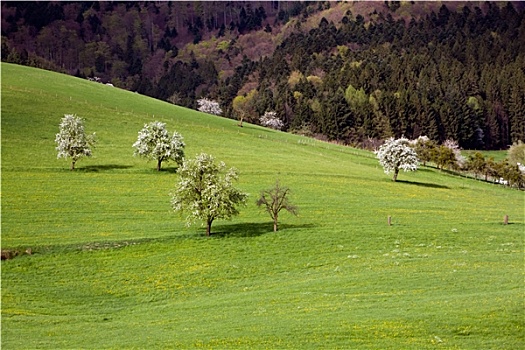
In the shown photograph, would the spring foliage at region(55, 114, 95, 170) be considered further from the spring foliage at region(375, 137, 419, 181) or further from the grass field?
the spring foliage at region(375, 137, 419, 181)

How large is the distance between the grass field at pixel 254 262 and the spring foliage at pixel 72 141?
2.31 meters

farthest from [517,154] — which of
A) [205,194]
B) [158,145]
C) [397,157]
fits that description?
[205,194]

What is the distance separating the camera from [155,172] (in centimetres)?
8575

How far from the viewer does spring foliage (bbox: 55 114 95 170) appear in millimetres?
83062

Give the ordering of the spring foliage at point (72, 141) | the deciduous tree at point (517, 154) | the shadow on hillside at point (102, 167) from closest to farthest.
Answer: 1. the spring foliage at point (72, 141)
2. the shadow on hillside at point (102, 167)
3. the deciduous tree at point (517, 154)

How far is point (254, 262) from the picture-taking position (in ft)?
171

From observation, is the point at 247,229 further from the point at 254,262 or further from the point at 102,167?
the point at 102,167

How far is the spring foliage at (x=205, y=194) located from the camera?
191 feet

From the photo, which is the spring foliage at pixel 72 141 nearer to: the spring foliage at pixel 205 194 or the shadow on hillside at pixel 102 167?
the shadow on hillside at pixel 102 167

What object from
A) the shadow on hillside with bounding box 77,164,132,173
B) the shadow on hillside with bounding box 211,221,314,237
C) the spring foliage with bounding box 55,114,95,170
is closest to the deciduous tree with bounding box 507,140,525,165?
the shadow on hillside with bounding box 77,164,132,173

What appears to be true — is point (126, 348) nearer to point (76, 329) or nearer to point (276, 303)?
point (76, 329)

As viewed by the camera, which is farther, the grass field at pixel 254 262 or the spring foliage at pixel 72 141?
the spring foliage at pixel 72 141

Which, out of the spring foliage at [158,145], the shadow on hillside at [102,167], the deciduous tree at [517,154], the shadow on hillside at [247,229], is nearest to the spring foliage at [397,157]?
the spring foliage at [158,145]

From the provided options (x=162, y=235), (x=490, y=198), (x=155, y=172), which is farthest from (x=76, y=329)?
(x=490, y=198)
